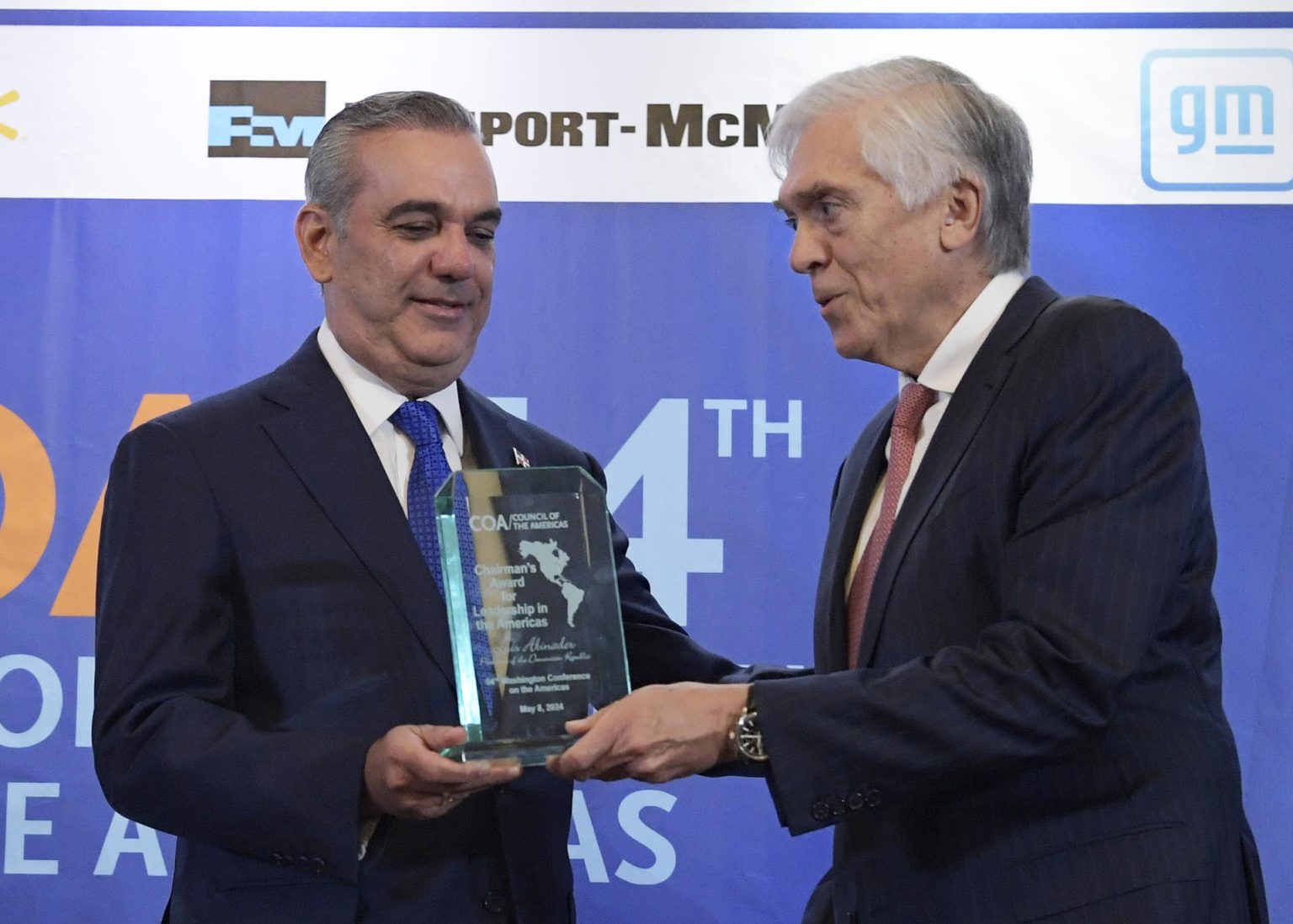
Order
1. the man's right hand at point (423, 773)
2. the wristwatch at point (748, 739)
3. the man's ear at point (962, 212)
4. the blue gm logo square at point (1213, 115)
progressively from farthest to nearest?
the blue gm logo square at point (1213, 115) < the man's ear at point (962, 212) < the wristwatch at point (748, 739) < the man's right hand at point (423, 773)

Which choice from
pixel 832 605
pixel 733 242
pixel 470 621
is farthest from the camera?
pixel 733 242

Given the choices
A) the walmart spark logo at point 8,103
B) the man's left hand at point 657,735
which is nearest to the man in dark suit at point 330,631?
the man's left hand at point 657,735

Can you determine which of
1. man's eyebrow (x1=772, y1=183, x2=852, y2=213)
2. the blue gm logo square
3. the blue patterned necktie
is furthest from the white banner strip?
the blue patterned necktie

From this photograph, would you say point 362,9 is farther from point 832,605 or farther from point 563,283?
point 832,605

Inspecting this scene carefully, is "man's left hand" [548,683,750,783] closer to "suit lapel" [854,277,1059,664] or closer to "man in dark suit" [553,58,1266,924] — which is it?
"man in dark suit" [553,58,1266,924]

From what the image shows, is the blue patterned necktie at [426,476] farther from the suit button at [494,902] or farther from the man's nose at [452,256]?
the suit button at [494,902]

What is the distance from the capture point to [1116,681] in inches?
68.3

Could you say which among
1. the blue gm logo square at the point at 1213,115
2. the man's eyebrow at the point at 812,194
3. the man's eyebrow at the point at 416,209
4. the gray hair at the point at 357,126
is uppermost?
the blue gm logo square at the point at 1213,115

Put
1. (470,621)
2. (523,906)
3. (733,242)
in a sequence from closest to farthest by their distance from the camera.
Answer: (470,621)
(523,906)
(733,242)

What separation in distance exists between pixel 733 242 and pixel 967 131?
52.8 inches

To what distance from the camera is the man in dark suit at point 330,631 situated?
183 centimetres

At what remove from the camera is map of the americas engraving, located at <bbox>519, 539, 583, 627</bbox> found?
1.77 metres

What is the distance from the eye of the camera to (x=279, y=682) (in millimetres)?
1967

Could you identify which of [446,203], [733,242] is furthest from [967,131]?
[733,242]
